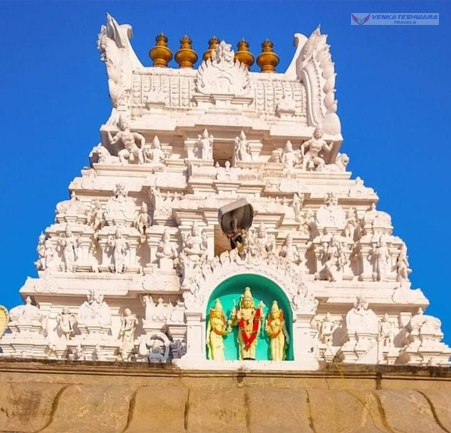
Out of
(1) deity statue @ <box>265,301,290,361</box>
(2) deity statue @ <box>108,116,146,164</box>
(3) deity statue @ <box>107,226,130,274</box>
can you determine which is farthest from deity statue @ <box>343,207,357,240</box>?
(1) deity statue @ <box>265,301,290,361</box>

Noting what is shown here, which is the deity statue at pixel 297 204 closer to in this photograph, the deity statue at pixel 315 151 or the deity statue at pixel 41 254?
the deity statue at pixel 315 151

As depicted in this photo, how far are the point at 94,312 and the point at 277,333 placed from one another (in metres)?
7.19

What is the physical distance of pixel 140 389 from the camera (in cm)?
1487

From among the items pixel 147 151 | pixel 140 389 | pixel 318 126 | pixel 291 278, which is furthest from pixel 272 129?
pixel 140 389

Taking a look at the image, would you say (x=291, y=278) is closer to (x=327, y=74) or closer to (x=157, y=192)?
(x=157, y=192)

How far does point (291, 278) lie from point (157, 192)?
10.2 meters

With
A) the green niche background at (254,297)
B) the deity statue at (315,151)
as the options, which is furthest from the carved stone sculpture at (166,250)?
the green niche background at (254,297)

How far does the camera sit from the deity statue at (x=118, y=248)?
2733cm

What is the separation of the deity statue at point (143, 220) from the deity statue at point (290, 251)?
4.48 meters

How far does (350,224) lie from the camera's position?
96.3 feet

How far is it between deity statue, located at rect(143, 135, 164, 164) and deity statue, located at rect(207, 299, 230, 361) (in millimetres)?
12028

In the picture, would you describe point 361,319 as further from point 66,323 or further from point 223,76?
point 223,76

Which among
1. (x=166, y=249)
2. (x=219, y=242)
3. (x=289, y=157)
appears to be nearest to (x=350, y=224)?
(x=289, y=157)

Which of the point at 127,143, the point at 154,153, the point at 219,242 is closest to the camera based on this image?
the point at 219,242
